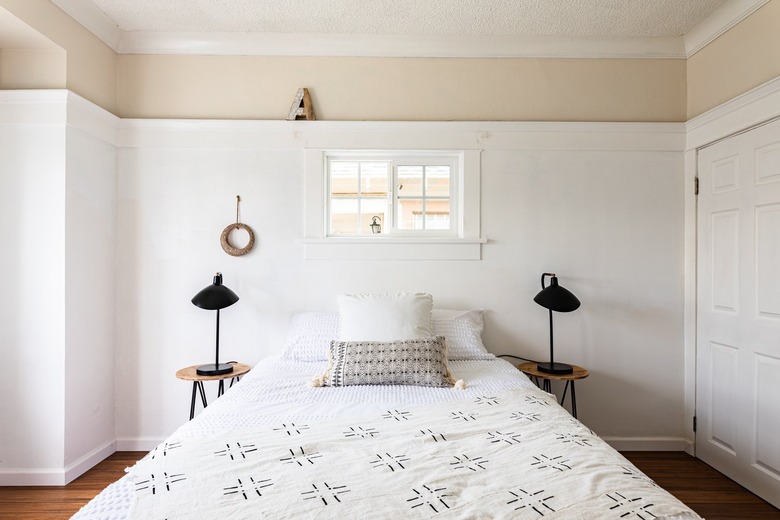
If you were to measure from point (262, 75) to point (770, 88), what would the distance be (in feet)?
9.39

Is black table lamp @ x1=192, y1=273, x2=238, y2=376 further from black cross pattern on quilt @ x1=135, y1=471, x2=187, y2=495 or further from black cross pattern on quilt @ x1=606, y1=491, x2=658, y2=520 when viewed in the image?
black cross pattern on quilt @ x1=606, y1=491, x2=658, y2=520

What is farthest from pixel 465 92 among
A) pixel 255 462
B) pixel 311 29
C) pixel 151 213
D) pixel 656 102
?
pixel 255 462

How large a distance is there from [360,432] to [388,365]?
0.63 meters

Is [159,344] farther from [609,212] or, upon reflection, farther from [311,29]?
[609,212]

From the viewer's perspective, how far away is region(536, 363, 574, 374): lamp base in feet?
8.69

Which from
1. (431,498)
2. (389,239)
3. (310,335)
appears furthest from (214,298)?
(431,498)

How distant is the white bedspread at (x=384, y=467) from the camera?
1084 mm

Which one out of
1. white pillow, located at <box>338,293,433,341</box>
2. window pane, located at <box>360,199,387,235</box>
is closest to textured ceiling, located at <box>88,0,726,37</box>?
window pane, located at <box>360,199,387,235</box>

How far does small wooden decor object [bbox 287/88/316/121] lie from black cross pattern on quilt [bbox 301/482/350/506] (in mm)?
2346

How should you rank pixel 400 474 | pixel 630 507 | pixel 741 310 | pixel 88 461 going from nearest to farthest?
1. pixel 630 507
2. pixel 400 474
3. pixel 741 310
4. pixel 88 461

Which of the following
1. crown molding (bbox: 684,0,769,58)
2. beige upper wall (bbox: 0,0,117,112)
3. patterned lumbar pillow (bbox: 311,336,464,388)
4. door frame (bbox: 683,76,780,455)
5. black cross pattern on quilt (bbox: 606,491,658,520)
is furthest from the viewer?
door frame (bbox: 683,76,780,455)

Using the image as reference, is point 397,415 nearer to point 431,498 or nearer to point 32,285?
point 431,498

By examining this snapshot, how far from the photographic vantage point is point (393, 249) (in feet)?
9.71

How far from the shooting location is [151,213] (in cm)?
295
